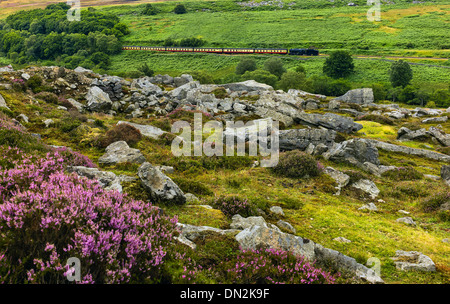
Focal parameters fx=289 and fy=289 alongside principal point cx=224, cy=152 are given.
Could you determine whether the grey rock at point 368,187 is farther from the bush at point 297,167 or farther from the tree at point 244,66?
the tree at point 244,66

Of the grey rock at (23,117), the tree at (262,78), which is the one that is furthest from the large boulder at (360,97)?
the grey rock at (23,117)

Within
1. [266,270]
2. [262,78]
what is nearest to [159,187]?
[266,270]

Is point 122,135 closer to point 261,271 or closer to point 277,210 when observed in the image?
point 277,210

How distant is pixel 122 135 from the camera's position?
19.8 m

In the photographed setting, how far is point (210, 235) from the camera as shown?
7.66 m

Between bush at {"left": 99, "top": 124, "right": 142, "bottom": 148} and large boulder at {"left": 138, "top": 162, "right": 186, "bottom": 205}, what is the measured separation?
9.05 metres

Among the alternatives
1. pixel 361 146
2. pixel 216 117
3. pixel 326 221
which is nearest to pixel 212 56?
pixel 216 117

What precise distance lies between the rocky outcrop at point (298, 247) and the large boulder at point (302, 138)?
1583 centimetres

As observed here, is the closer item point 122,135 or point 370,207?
point 370,207

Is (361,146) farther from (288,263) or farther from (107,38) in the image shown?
(107,38)

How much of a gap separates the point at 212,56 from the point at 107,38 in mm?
60785

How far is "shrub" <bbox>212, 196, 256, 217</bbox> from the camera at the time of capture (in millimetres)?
10906

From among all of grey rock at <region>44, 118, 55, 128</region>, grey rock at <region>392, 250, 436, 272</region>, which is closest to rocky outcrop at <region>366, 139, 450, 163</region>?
grey rock at <region>392, 250, 436, 272</region>

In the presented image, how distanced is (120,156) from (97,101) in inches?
679
